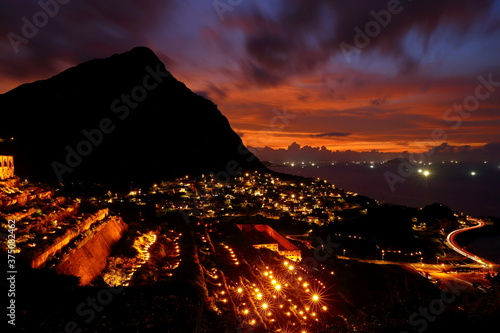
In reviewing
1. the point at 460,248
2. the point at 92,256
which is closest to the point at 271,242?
the point at 92,256

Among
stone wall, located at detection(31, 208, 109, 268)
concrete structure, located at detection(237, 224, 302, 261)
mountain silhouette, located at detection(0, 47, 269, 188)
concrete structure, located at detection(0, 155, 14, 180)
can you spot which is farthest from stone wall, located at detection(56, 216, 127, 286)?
mountain silhouette, located at detection(0, 47, 269, 188)

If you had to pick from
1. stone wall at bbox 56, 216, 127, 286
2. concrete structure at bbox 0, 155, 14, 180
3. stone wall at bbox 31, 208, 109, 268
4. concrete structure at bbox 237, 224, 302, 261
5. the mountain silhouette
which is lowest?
concrete structure at bbox 237, 224, 302, 261

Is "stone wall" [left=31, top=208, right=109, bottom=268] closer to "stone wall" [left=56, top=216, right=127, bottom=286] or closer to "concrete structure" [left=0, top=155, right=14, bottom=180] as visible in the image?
"stone wall" [left=56, top=216, right=127, bottom=286]

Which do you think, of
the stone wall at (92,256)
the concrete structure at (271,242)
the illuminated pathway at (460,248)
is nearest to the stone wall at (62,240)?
the stone wall at (92,256)

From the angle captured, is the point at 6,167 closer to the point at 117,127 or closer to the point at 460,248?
the point at 460,248

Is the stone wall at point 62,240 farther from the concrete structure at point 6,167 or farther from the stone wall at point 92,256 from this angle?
the concrete structure at point 6,167
